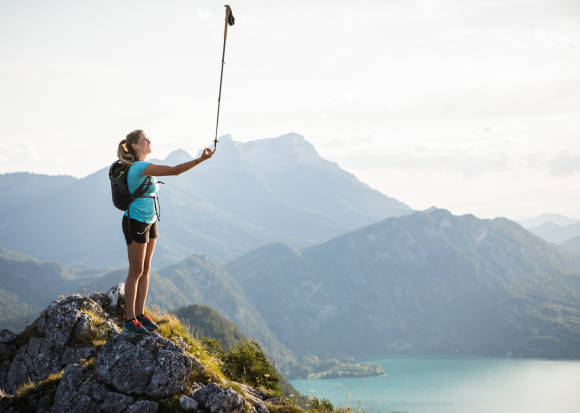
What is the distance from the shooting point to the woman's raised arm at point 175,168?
6.29 m

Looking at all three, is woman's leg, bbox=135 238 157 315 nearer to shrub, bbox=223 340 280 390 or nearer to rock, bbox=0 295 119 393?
rock, bbox=0 295 119 393

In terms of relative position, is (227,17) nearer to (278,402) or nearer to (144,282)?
(144,282)

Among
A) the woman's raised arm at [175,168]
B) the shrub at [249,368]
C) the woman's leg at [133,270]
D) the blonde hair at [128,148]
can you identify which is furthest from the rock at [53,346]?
the woman's raised arm at [175,168]

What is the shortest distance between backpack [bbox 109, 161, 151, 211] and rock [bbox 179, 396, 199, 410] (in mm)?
2891

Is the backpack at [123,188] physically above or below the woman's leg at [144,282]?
above

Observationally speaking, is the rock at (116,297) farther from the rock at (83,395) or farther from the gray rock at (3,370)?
the rock at (83,395)

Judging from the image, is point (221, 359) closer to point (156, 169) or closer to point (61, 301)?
point (61, 301)

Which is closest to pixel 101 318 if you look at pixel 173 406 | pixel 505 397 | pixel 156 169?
pixel 173 406

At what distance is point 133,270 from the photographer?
7031 millimetres

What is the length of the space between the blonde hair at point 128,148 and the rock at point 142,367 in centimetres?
269

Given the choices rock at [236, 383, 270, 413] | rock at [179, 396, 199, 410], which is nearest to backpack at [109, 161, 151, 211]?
rock at [179, 396, 199, 410]

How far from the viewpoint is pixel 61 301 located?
9.60 m

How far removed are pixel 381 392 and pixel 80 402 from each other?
588 ft

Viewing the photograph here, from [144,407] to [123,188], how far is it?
3136 mm
